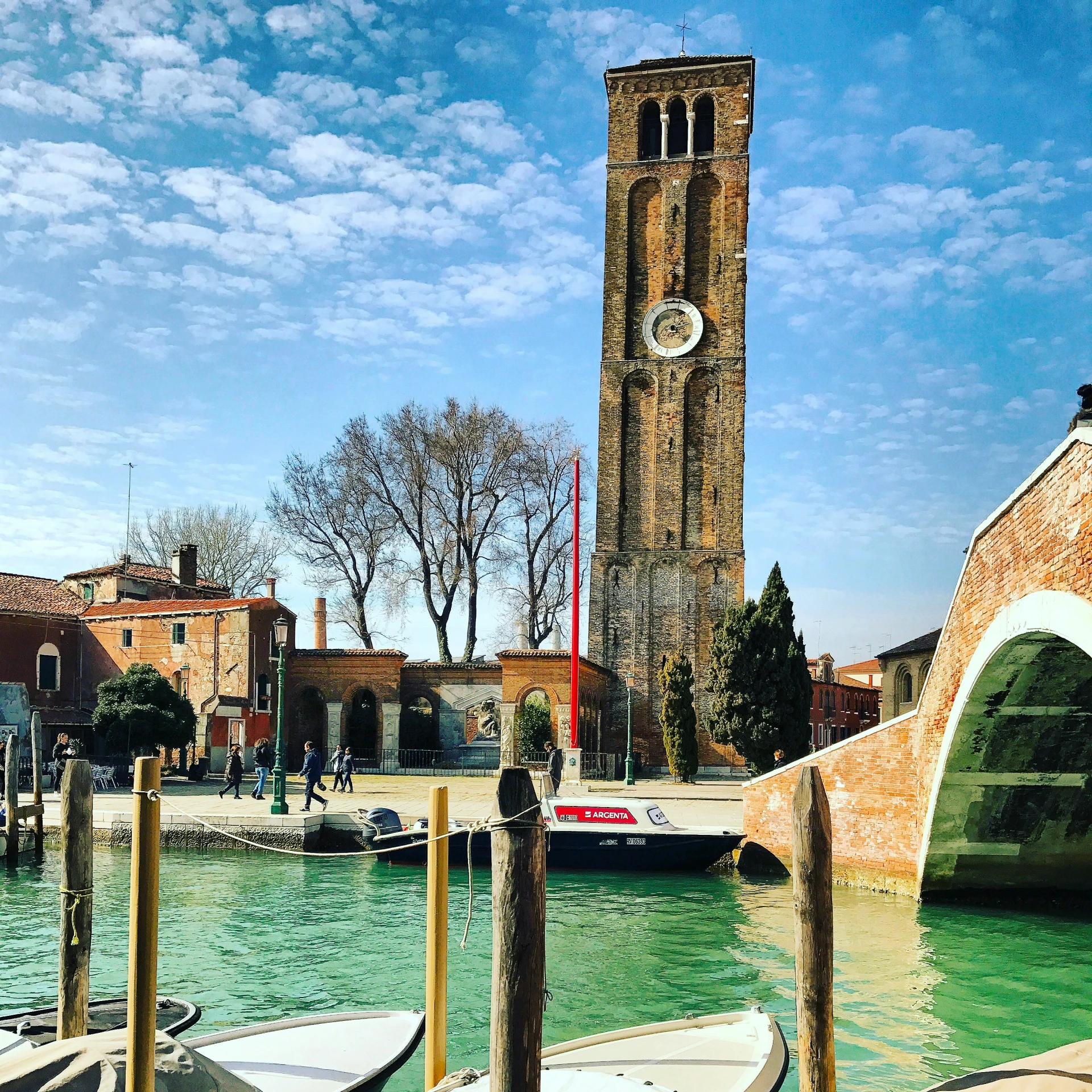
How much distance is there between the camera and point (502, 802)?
4.41 meters

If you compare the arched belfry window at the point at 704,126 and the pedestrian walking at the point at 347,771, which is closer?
the pedestrian walking at the point at 347,771

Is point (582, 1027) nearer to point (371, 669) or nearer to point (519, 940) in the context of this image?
point (519, 940)

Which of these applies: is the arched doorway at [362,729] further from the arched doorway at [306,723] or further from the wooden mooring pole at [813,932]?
the wooden mooring pole at [813,932]

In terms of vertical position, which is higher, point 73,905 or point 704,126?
point 704,126

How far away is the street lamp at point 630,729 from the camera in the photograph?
2703 cm

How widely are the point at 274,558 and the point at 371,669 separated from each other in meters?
10.1

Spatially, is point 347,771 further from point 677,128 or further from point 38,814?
point 677,128

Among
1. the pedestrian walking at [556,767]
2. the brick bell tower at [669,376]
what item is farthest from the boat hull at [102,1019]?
the brick bell tower at [669,376]

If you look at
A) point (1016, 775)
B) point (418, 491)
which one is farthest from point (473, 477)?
point (1016, 775)

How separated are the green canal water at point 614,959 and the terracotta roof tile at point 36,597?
1757 cm

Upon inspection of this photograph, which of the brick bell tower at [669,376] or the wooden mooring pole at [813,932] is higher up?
the brick bell tower at [669,376]

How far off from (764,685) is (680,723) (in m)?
3.22

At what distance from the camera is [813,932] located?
4973 millimetres

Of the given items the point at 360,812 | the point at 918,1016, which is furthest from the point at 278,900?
the point at 918,1016
